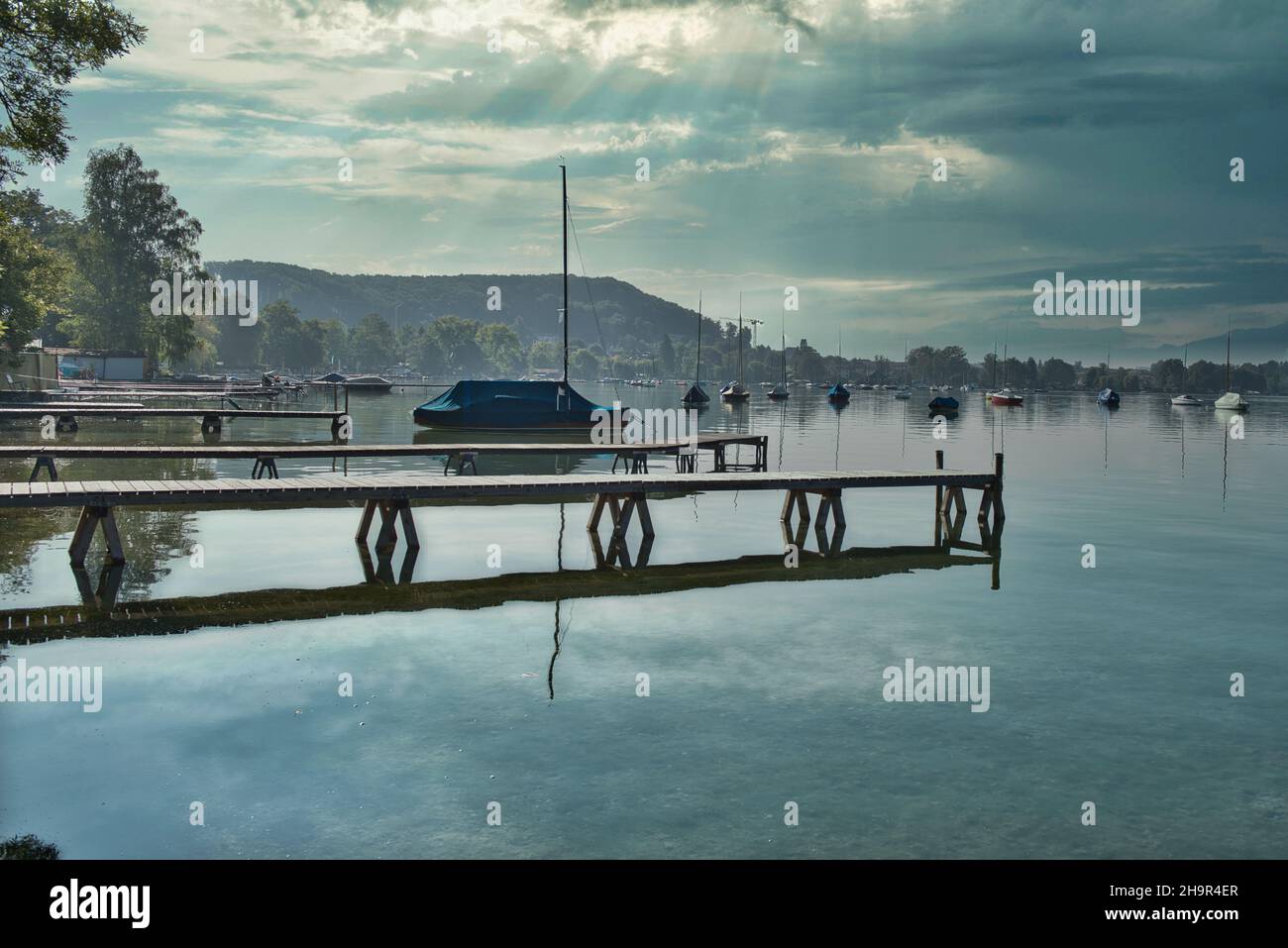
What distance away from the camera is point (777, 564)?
17.9 metres

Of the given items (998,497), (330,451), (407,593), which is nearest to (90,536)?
(407,593)

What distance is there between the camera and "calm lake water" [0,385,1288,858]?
735cm

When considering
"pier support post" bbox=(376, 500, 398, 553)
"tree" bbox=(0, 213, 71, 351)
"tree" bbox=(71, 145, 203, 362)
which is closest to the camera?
"pier support post" bbox=(376, 500, 398, 553)

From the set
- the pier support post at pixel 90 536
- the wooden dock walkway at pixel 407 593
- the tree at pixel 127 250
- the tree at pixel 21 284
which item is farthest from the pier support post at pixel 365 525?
the tree at pixel 127 250

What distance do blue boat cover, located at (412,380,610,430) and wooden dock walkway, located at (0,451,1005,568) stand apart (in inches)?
1068

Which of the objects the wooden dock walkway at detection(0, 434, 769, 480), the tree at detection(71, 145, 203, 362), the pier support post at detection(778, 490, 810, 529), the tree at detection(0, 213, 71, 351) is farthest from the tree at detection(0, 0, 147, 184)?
the tree at detection(71, 145, 203, 362)

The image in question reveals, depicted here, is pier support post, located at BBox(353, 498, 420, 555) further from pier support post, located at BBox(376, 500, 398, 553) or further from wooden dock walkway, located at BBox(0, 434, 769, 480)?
wooden dock walkway, located at BBox(0, 434, 769, 480)

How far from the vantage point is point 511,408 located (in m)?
50.8

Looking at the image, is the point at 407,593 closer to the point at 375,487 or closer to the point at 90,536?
the point at 375,487

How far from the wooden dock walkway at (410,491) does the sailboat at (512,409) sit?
88.7ft
